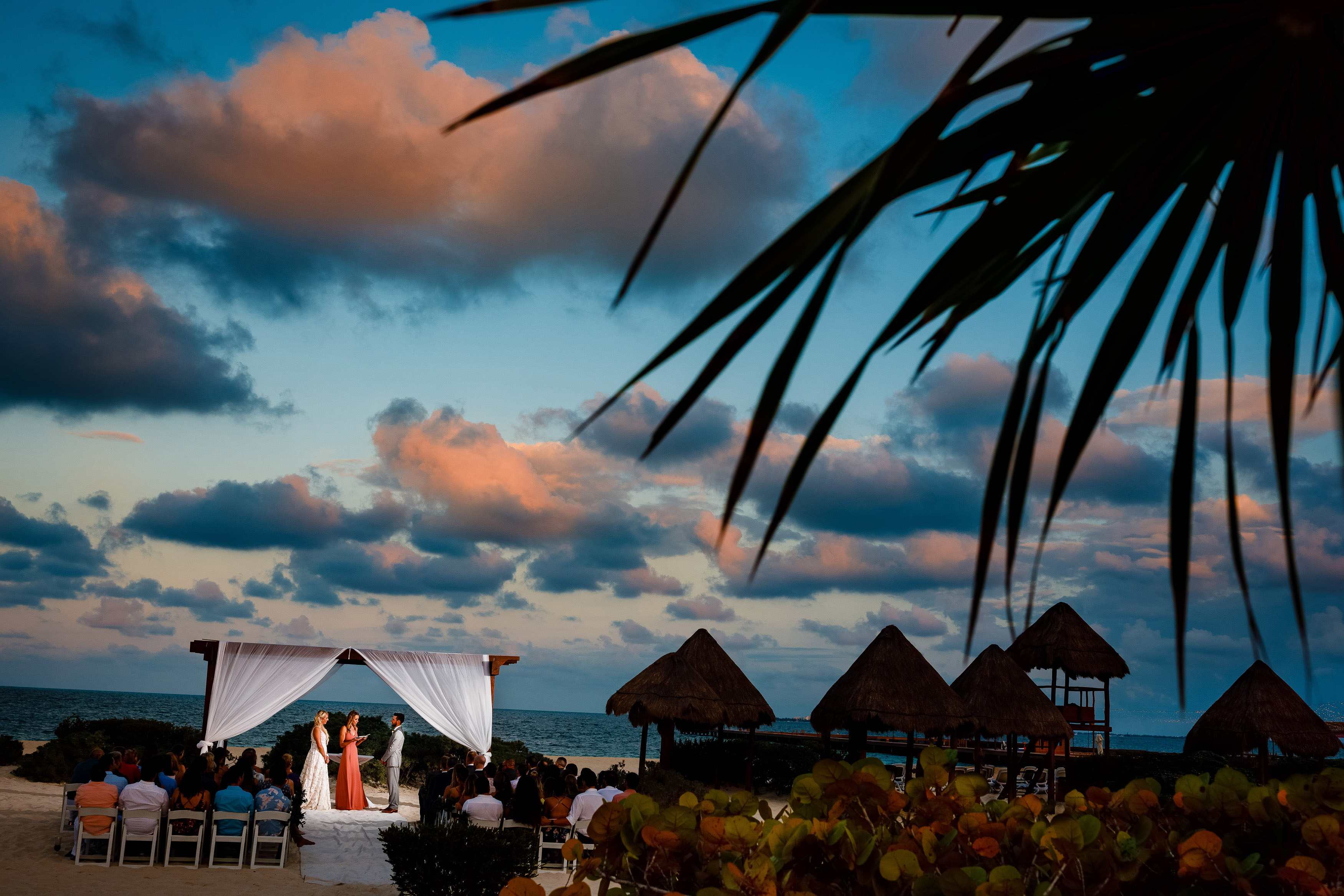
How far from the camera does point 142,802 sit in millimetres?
10672

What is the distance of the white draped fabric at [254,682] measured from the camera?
15.5 m

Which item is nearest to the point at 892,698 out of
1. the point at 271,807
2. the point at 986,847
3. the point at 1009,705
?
the point at 1009,705

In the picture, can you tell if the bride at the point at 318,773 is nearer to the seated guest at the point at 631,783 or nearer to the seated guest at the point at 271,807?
the seated guest at the point at 271,807

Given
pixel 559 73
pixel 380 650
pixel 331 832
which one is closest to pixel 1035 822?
pixel 559 73

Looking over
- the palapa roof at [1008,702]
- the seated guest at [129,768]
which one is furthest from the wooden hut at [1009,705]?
the seated guest at [129,768]

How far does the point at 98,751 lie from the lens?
17453 millimetres

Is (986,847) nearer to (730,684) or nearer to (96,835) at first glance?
(96,835)

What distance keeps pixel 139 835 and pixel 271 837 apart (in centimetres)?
138

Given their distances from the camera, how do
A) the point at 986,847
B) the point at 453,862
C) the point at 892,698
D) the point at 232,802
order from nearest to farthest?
the point at 986,847 → the point at 453,862 → the point at 232,802 → the point at 892,698

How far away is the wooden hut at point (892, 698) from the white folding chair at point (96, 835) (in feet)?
29.0

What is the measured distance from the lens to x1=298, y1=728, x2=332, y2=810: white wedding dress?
51.5ft

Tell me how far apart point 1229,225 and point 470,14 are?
1.33m

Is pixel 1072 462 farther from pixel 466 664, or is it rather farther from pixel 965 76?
pixel 466 664

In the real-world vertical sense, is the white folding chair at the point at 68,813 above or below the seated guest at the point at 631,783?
below
